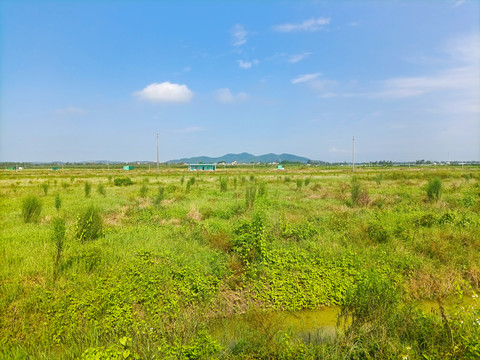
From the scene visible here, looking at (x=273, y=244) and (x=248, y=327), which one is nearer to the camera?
(x=248, y=327)

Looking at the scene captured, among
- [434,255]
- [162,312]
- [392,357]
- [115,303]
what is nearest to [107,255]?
[115,303]

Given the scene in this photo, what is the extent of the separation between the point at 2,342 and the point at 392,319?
6.12 metres

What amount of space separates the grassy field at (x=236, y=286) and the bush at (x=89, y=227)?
0.19 feet

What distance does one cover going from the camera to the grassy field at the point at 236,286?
394 centimetres

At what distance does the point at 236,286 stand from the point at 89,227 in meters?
4.86

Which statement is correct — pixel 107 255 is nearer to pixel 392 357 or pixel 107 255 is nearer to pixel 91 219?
pixel 91 219

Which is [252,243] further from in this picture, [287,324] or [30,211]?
[30,211]

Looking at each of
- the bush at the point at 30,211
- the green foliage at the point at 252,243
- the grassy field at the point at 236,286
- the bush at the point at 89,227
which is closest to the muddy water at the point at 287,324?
the grassy field at the point at 236,286

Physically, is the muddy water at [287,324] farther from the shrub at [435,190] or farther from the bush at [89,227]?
the shrub at [435,190]

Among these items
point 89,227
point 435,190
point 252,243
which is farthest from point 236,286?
point 435,190

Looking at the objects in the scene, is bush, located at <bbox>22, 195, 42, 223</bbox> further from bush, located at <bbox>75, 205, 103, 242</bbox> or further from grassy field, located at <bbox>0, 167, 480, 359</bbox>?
bush, located at <bbox>75, 205, 103, 242</bbox>

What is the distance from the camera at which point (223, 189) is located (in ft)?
64.6

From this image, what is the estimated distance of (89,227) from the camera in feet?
25.9

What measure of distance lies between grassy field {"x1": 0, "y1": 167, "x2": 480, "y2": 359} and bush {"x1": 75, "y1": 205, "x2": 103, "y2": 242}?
2.3 inches
